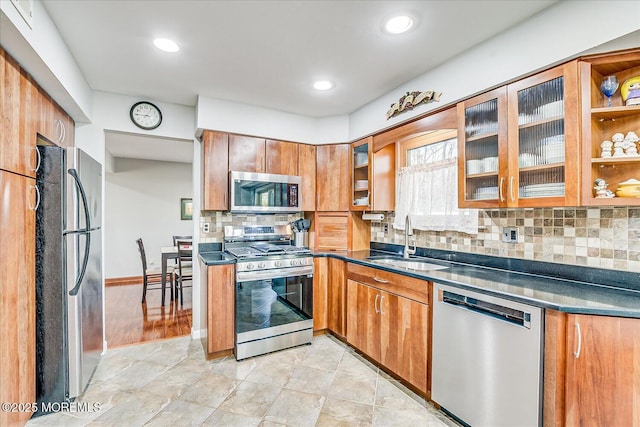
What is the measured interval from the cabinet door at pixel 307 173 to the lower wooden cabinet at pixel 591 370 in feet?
7.96

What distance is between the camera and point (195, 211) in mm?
3164

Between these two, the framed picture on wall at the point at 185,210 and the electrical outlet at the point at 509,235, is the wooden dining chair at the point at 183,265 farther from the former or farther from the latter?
the electrical outlet at the point at 509,235

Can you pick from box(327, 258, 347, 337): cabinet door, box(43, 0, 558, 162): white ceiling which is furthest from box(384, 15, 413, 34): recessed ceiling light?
box(327, 258, 347, 337): cabinet door

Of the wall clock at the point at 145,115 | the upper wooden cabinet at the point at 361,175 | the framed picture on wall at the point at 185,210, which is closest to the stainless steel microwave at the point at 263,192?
the upper wooden cabinet at the point at 361,175

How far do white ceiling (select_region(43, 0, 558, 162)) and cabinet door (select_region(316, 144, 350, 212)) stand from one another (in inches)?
28.9

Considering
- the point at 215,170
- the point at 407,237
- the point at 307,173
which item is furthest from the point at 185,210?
the point at 407,237

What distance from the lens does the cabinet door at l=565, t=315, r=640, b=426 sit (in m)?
1.28

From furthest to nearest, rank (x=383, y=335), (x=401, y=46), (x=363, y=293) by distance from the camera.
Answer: (x=363, y=293) → (x=383, y=335) → (x=401, y=46)

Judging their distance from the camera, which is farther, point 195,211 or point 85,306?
point 195,211

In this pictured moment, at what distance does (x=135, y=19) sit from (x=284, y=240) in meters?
2.35

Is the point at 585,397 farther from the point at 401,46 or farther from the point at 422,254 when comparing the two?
the point at 401,46

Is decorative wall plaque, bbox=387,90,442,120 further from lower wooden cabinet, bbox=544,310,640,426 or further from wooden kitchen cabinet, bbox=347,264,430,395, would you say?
lower wooden cabinet, bbox=544,310,640,426

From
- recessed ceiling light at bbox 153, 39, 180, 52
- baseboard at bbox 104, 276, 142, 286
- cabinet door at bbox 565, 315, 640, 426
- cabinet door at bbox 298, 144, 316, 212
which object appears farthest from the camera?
baseboard at bbox 104, 276, 142, 286

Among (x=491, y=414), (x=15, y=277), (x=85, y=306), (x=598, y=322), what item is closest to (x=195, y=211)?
(x=85, y=306)
